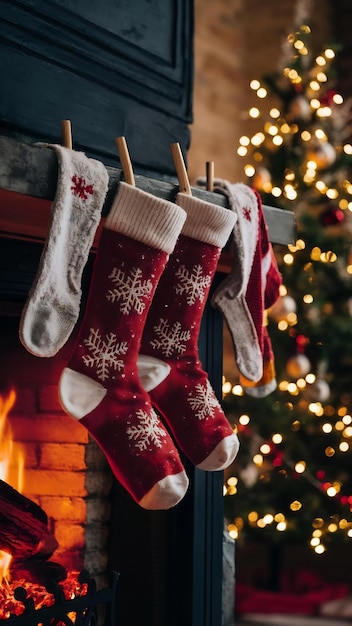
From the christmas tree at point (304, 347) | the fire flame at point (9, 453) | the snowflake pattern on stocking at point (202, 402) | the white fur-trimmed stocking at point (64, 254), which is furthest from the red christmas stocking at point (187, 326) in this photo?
the christmas tree at point (304, 347)

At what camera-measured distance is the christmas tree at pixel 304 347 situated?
2.97 metres

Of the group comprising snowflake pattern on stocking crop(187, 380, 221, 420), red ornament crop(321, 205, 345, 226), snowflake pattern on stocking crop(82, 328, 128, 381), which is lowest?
Answer: snowflake pattern on stocking crop(187, 380, 221, 420)

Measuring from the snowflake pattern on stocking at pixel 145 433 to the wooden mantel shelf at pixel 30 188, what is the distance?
1.15 ft

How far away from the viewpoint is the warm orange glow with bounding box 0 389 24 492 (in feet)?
5.63

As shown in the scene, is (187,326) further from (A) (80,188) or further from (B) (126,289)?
(A) (80,188)

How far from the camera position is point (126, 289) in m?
1.44

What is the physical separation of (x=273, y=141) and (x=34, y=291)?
1.97m

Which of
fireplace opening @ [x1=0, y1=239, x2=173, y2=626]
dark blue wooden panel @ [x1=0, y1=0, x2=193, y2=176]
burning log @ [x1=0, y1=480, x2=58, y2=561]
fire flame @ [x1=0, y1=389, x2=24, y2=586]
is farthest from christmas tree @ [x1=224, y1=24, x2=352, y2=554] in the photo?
burning log @ [x1=0, y1=480, x2=58, y2=561]

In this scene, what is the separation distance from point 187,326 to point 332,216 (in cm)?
154

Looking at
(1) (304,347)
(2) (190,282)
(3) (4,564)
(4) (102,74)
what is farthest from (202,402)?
(1) (304,347)

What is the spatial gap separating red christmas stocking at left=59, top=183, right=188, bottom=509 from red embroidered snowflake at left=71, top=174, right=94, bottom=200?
0.21ft

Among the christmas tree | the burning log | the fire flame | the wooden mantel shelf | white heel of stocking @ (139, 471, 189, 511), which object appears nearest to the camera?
the wooden mantel shelf

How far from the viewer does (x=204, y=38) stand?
11.6 ft

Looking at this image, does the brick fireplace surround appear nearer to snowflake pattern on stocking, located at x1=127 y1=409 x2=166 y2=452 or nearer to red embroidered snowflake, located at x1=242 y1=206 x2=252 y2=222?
snowflake pattern on stocking, located at x1=127 y1=409 x2=166 y2=452
